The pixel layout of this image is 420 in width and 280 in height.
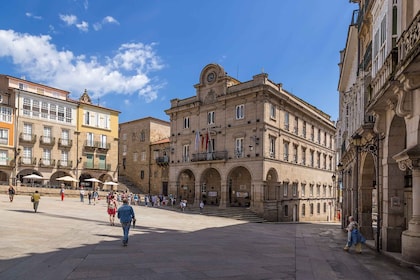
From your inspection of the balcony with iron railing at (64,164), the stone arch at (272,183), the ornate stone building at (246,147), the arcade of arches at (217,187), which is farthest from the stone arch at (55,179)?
the stone arch at (272,183)

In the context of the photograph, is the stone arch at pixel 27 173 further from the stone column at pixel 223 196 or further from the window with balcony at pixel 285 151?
the window with balcony at pixel 285 151

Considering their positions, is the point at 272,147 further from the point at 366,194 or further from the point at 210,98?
the point at 366,194

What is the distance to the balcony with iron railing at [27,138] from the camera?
4316cm

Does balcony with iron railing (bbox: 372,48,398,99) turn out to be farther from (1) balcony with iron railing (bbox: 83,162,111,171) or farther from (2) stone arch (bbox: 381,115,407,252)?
(1) balcony with iron railing (bbox: 83,162,111,171)

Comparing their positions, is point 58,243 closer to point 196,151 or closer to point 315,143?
point 196,151

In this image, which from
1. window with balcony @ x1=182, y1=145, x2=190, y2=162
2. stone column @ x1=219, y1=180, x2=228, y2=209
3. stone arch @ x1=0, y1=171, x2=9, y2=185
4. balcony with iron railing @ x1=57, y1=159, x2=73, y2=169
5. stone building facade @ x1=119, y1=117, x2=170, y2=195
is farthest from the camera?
stone building facade @ x1=119, y1=117, x2=170, y2=195

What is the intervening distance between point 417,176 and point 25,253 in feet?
35.8

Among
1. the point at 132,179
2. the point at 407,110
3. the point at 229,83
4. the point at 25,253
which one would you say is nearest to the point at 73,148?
the point at 132,179

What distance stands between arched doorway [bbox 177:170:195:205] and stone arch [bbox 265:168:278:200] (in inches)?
413

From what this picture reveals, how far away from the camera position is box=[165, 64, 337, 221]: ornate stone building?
36469 mm

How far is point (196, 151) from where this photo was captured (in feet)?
136

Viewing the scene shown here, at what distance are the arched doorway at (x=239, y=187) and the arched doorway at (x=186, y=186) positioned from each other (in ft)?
20.3

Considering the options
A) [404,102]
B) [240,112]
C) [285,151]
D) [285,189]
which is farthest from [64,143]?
[404,102]

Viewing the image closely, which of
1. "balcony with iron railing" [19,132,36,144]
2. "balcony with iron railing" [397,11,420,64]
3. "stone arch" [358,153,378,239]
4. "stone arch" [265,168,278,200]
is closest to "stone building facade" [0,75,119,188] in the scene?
"balcony with iron railing" [19,132,36,144]
